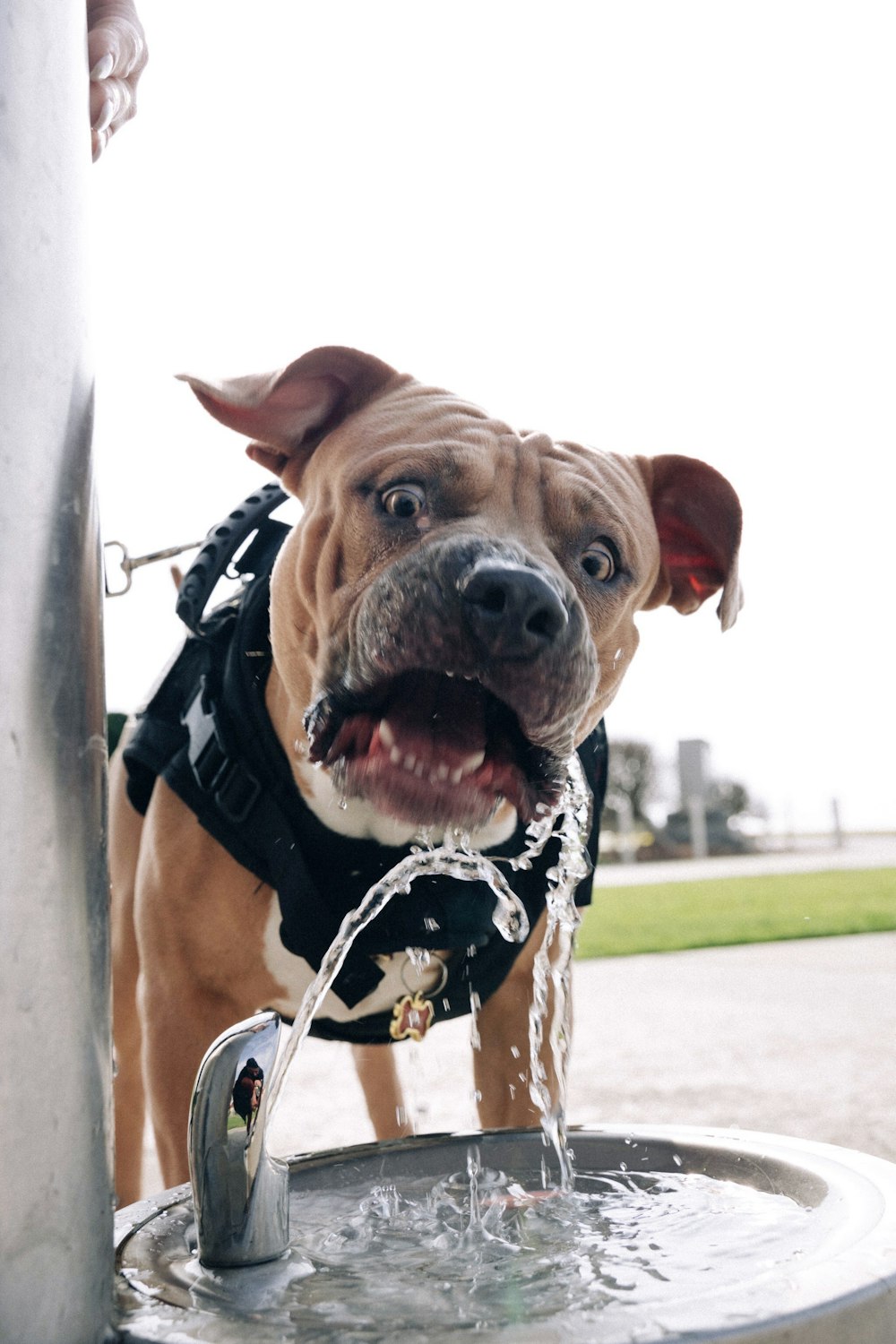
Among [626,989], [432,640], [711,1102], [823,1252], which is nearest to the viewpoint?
[823,1252]

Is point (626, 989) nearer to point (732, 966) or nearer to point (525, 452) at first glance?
point (732, 966)

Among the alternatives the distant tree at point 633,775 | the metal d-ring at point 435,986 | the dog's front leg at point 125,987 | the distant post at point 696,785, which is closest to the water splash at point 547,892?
the metal d-ring at point 435,986

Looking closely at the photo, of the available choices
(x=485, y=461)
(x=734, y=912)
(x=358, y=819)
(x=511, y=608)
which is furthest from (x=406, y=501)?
(x=734, y=912)

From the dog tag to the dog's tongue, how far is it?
0.51 meters

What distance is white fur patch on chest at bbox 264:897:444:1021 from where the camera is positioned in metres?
2.07

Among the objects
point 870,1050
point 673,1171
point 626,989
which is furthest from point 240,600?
point 626,989

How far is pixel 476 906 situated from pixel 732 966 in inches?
168

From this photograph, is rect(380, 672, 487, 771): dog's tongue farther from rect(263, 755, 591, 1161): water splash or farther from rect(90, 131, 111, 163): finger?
rect(90, 131, 111, 163): finger

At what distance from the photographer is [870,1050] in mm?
3842

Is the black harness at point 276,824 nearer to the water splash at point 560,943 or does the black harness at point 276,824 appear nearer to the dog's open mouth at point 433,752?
the water splash at point 560,943

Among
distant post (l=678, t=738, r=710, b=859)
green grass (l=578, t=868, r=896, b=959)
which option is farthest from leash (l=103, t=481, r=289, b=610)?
distant post (l=678, t=738, r=710, b=859)

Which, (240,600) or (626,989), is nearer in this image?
(240,600)

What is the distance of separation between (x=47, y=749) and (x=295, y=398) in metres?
1.46

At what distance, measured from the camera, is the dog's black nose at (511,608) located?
65.7 inches
